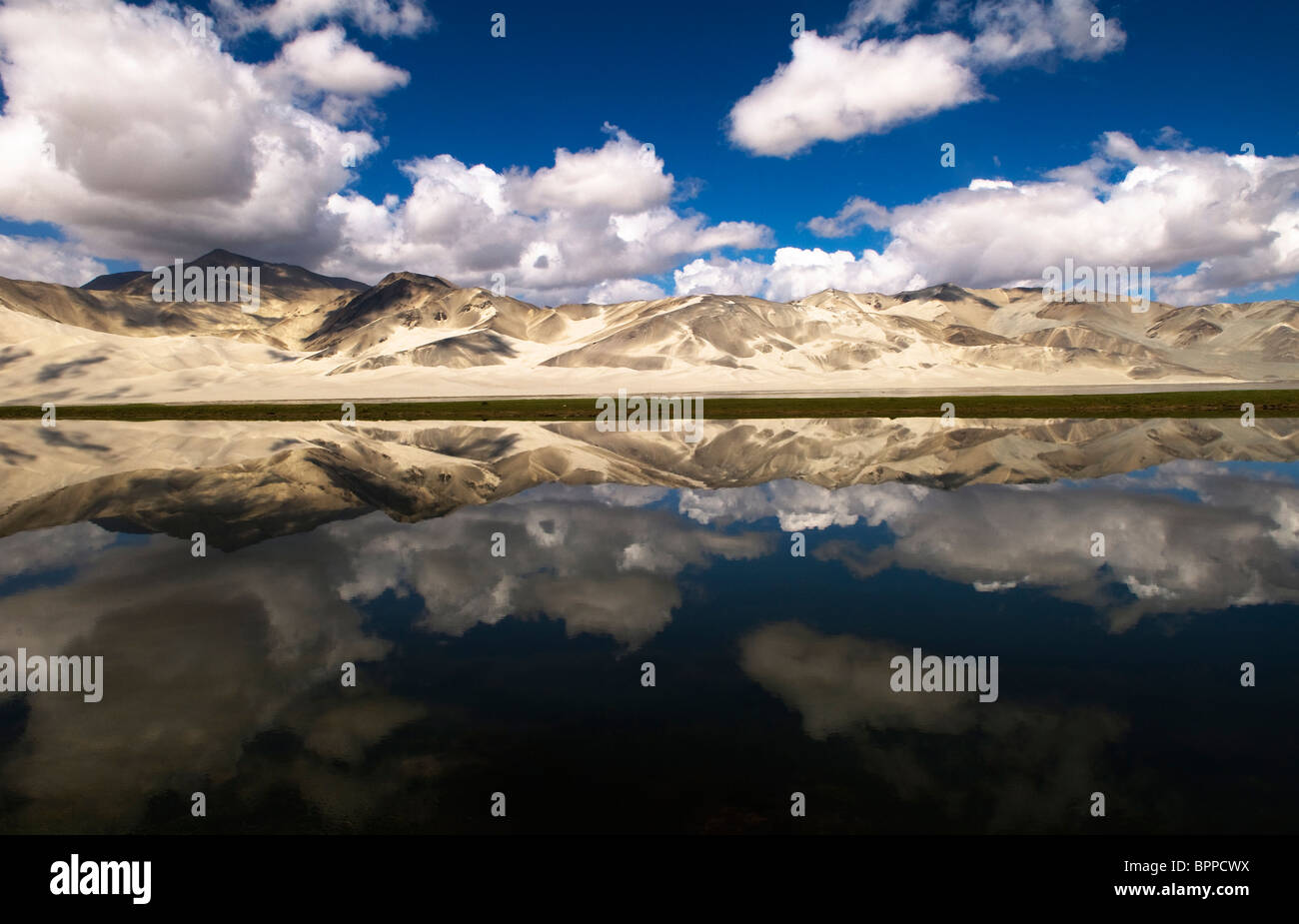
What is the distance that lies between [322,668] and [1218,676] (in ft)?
36.8

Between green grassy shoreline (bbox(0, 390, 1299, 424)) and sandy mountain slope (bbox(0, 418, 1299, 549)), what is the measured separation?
9409 mm

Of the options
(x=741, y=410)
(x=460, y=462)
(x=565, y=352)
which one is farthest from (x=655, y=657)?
(x=565, y=352)

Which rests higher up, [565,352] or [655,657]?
[565,352]

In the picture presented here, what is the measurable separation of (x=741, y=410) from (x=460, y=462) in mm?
36624

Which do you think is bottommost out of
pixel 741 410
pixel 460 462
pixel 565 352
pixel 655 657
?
pixel 655 657

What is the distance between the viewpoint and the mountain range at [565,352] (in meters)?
102

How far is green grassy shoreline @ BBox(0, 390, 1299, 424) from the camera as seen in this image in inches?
2233

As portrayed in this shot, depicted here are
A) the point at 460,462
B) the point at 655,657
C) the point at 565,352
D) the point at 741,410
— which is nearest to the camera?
the point at 655,657

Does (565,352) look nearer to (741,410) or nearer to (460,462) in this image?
(741,410)

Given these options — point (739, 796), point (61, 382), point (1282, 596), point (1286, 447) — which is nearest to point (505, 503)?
point (739, 796)

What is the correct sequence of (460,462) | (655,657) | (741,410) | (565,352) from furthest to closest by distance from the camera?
(565,352), (741,410), (460,462), (655,657)

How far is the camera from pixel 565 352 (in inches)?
5487

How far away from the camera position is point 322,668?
31.0 ft
